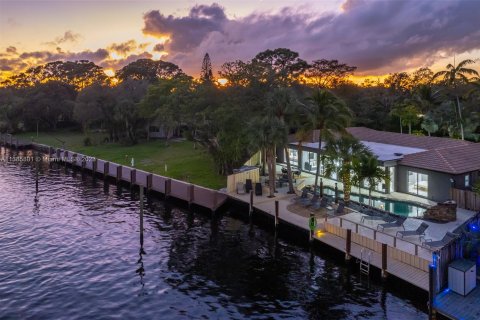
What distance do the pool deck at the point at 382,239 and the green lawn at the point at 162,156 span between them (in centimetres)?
1561

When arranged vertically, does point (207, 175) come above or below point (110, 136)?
below

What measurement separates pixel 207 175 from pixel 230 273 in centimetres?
2564

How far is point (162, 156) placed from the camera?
66750 mm

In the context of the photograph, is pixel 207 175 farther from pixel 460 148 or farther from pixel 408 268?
pixel 408 268

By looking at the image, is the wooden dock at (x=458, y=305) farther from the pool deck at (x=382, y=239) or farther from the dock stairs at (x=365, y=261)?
the dock stairs at (x=365, y=261)

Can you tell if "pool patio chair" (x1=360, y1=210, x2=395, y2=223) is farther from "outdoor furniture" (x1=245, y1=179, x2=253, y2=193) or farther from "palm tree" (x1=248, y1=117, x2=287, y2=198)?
"outdoor furniture" (x1=245, y1=179, x2=253, y2=193)

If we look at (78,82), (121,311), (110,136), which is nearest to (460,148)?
(121,311)

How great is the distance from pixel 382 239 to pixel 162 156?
151ft

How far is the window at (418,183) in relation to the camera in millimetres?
37781

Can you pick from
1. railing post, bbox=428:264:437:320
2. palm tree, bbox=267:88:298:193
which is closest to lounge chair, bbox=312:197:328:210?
palm tree, bbox=267:88:298:193

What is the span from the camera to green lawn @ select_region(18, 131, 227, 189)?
50812mm

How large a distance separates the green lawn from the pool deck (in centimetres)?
1561

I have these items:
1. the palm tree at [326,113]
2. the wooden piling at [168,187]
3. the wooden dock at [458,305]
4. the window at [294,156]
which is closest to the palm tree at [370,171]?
the palm tree at [326,113]

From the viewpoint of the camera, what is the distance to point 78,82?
13900cm
